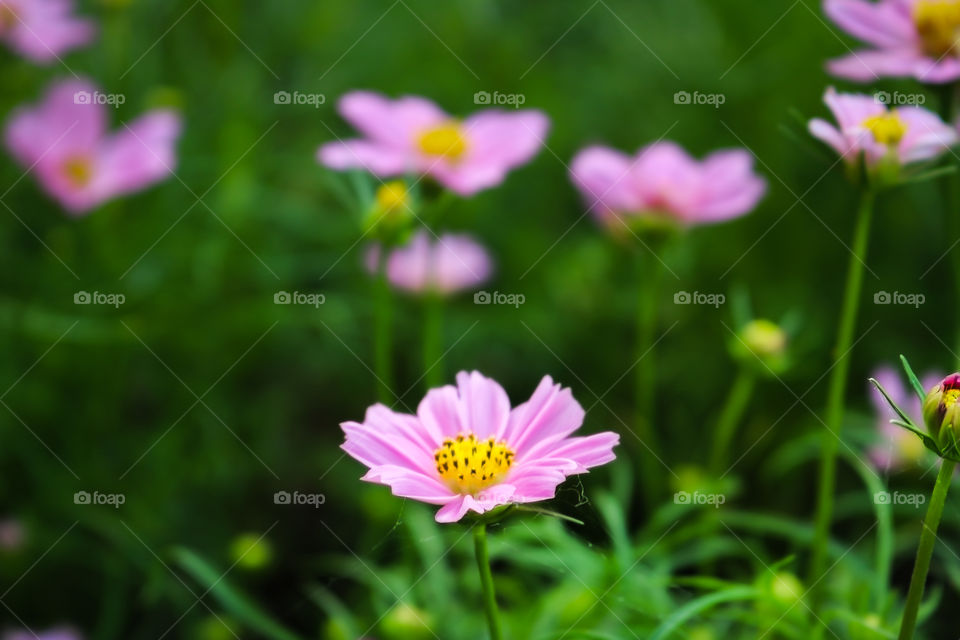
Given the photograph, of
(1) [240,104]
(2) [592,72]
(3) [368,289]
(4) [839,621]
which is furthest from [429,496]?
(2) [592,72]

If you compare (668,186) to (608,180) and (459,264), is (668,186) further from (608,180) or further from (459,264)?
(459,264)

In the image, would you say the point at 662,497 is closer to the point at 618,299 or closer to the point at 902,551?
the point at 902,551

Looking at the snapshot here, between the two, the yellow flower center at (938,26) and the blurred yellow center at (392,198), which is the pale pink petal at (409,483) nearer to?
the blurred yellow center at (392,198)

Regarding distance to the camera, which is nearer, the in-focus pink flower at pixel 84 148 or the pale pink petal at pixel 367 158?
the pale pink petal at pixel 367 158

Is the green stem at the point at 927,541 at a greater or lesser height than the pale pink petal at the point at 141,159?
lesser

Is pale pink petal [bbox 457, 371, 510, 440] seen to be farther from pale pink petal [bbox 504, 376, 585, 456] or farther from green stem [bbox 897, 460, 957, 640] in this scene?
green stem [bbox 897, 460, 957, 640]

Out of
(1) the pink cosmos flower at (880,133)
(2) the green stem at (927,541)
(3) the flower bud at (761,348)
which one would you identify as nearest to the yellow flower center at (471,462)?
(2) the green stem at (927,541)
